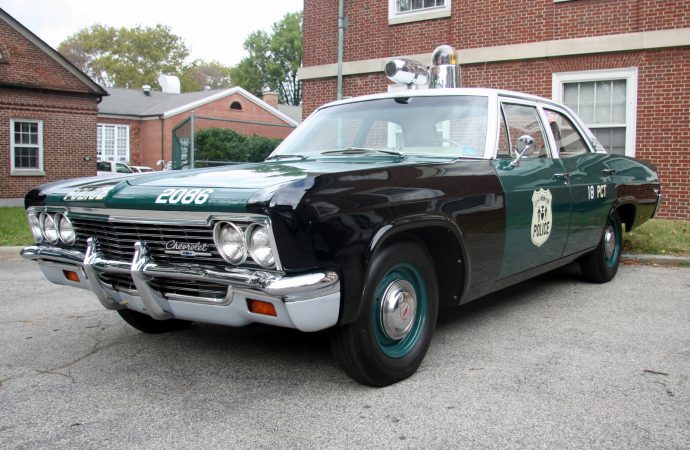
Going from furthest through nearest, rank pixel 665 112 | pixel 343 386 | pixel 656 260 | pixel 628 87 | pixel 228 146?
pixel 228 146 → pixel 628 87 → pixel 665 112 → pixel 656 260 → pixel 343 386

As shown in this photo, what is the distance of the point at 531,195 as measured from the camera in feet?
14.3

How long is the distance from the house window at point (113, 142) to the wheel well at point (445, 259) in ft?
114

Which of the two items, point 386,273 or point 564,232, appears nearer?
point 386,273

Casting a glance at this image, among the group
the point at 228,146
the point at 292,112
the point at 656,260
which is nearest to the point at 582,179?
the point at 656,260

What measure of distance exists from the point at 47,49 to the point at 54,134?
2722 mm

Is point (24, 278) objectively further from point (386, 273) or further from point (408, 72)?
point (386, 273)

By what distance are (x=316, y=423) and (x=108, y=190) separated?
5.32 ft

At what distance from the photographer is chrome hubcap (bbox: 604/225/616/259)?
596 centimetres

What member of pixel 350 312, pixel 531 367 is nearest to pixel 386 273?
pixel 350 312

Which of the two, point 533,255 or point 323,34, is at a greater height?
point 323,34

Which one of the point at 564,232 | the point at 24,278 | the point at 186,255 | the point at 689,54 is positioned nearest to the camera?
the point at 186,255

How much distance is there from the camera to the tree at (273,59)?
6506 cm

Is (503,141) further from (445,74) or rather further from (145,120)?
(145,120)

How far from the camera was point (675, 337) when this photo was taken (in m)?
4.23
